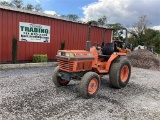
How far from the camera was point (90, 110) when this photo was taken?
439 cm

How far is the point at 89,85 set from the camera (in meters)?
5.21

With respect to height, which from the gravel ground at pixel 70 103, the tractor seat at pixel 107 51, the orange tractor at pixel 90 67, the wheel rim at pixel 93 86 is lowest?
the gravel ground at pixel 70 103

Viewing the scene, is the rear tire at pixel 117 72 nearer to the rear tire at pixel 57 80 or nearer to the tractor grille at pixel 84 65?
the tractor grille at pixel 84 65

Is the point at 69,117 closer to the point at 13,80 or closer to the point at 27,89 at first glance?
the point at 27,89

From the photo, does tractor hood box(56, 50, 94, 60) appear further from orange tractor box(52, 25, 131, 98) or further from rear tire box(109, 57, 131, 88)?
rear tire box(109, 57, 131, 88)

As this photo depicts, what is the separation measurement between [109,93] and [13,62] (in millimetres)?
5721

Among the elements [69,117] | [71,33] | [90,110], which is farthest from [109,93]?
[71,33]

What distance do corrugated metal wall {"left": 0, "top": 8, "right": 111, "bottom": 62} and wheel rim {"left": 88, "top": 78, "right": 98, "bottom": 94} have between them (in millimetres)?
6241

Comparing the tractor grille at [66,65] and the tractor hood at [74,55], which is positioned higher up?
the tractor hood at [74,55]

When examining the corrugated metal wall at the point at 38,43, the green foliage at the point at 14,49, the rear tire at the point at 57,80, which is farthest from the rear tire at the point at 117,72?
the corrugated metal wall at the point at 38,43

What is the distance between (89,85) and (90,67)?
2.50 ft

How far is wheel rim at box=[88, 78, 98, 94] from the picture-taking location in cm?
525

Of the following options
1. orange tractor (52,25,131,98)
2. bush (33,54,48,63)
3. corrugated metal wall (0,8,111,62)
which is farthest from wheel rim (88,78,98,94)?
corrugated metal wall (0,8,111,62)

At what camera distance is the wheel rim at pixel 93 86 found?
5.25 metres
